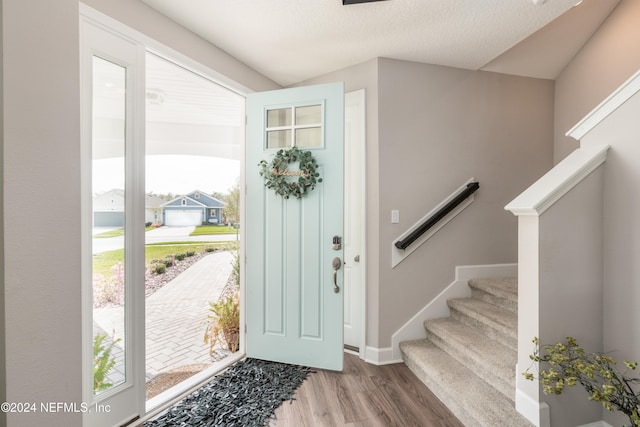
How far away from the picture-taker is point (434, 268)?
272 cm

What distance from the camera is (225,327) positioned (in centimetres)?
303

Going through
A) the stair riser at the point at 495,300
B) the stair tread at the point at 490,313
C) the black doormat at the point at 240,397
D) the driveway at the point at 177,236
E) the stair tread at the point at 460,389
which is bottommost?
the black doormat at the point at 240,397

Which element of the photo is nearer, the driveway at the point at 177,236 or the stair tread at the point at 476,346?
the stair tread at the point at 476,346

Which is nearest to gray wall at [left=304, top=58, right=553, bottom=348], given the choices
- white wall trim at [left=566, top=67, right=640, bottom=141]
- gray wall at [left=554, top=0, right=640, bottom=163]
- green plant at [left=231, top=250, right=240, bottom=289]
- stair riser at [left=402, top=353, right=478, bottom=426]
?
gray wall at [left=554, top=0, right=640, bottom=163]

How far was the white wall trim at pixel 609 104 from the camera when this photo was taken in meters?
1.44

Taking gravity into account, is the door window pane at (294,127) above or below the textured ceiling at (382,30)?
below

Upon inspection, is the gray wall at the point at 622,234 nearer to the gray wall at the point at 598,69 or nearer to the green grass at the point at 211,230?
the gray wall at the point at 598,69

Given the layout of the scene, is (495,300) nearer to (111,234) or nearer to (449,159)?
(449,159)


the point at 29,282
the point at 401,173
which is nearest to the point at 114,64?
the point at 29,282

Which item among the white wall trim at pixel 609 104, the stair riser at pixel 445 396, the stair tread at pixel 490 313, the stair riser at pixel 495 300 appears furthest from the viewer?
the stair riser at pixel 495 300

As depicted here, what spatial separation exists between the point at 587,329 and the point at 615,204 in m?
0.69

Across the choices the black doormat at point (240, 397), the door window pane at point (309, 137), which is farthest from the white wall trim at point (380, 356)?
the door window pane at point (309, 137)

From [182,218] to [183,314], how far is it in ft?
3.88

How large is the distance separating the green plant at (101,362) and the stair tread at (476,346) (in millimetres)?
2322
